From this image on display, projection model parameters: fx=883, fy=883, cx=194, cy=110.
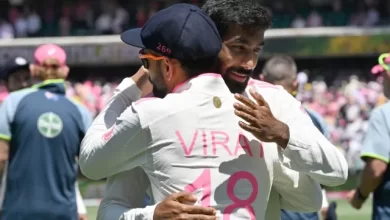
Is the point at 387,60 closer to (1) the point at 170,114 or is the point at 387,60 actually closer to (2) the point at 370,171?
(2) the point at 370,171

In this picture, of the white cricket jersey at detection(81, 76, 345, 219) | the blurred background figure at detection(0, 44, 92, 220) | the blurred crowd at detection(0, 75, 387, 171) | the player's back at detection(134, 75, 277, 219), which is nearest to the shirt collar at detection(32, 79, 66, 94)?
the blurred background figure at detection(0, 44, 92, 220)

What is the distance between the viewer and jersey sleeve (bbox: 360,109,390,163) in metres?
5.18

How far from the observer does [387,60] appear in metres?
5.32

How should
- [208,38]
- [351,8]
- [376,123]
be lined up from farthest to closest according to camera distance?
[351,8] → [376,123] → [208,38]

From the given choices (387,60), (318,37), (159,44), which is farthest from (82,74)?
(159,44)

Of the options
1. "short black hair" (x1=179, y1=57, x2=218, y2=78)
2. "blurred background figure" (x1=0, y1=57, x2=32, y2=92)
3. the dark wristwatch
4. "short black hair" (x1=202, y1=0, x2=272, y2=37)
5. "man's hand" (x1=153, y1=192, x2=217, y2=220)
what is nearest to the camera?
"man's hand" (x1=153, y1=192, x2=217, y2=220)

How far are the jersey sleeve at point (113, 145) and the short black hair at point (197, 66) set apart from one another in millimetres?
224

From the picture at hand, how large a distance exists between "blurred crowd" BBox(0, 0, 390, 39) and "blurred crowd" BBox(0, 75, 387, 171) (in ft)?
17.8

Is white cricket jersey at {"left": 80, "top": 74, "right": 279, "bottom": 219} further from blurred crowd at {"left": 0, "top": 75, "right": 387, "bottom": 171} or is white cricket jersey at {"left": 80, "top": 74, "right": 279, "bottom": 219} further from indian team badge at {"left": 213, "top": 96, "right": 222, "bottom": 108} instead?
blurred crowd at {"left": 0, "top": 75, "right": 387, "bottom": 171}

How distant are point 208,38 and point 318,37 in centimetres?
2580

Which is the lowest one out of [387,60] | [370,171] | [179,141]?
[370,171]

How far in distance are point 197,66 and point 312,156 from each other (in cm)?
48

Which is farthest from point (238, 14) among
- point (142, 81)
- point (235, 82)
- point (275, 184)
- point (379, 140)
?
point (379, 140)

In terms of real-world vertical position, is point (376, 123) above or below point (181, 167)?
below
